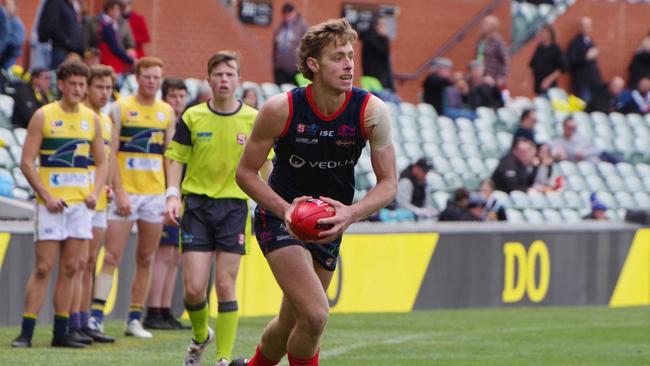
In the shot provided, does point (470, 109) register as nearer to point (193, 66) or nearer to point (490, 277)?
point (193, 66)

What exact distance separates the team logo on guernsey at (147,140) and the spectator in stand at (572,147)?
11509 millimetres

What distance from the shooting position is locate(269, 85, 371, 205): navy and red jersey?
803cm

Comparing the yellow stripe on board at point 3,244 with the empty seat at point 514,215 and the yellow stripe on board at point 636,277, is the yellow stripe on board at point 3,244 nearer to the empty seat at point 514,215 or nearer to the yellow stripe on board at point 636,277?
the yellow stripe on board at point 636,277

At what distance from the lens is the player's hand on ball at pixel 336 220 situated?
7.71 meters

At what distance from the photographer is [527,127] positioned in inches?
868

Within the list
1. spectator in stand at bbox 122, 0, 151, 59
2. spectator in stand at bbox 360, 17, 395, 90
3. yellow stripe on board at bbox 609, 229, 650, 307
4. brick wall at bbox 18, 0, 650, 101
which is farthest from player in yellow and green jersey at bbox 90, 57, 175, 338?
spectator in stand at bbox 360, 17, 395, 90

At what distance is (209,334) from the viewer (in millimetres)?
10336

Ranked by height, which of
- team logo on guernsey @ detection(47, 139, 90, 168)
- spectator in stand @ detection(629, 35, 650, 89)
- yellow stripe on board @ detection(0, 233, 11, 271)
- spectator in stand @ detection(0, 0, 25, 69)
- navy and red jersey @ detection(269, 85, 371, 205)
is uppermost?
spectator in stand @ detection(629, 35, 650, 89)

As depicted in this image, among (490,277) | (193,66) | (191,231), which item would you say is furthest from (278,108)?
(193,66)

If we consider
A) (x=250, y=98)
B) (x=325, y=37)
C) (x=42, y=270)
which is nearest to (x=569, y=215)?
(x=250, y=98)

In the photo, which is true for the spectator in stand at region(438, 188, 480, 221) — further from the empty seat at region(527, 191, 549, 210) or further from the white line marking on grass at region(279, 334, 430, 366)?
the white line marking on grass at region(279, 334, 430, 366)

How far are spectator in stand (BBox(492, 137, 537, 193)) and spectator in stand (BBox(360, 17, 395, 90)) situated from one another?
3015mm

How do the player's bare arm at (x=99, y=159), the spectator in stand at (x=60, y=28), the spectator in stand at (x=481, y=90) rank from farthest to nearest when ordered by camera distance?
the spectator in stand at (x=481, y=90)
the spectator in stand at (x=60, y=28)
the player's bare arm at (x=99, y=159)

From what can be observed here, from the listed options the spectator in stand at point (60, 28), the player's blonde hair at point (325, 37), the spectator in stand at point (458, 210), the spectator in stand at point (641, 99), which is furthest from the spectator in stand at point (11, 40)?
the spectator in stand at point (641, 99)
